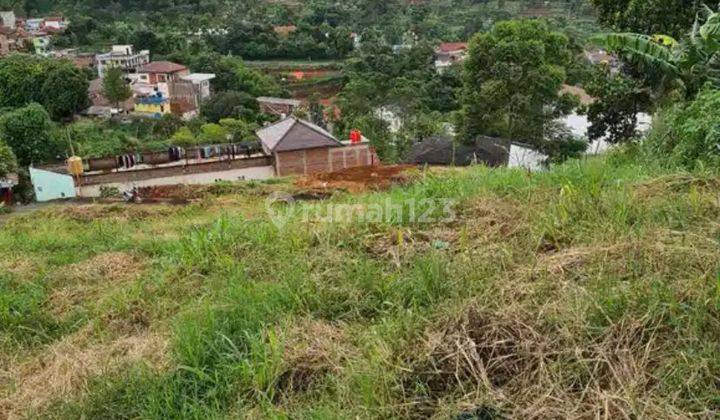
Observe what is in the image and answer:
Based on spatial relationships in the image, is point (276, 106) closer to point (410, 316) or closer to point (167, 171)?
point (167, 171)

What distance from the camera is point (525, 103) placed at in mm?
16781

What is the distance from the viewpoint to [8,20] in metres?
53.6

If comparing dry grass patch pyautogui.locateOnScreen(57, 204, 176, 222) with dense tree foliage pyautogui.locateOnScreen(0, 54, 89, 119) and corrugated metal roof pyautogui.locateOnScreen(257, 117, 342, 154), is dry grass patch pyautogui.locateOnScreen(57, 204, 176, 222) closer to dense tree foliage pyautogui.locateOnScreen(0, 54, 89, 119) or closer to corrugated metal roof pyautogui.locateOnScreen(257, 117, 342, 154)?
corrugated metal roof pyautogui.locateOnScreen(257, 117, 342, 154)

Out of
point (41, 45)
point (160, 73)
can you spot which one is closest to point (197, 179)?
point (160, 73)

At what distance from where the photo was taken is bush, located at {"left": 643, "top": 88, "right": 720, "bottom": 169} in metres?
4.65

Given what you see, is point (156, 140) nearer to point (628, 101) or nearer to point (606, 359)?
point (628, 101)

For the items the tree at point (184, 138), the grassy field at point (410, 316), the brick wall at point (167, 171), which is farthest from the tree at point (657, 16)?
the tree at point (184, 138)

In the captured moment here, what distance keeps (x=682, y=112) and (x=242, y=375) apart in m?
5.52

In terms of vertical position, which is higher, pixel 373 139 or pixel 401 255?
pixel 401 255

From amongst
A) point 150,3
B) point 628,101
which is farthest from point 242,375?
point 150,3

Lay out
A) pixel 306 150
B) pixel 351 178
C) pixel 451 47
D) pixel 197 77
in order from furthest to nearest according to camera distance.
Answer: pixel 451 47 → pixel 197 77 → pixel 306 150 → pixel 351 178

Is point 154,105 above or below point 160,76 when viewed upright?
below

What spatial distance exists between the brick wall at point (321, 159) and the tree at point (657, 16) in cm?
845

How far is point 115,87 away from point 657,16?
2887cm
